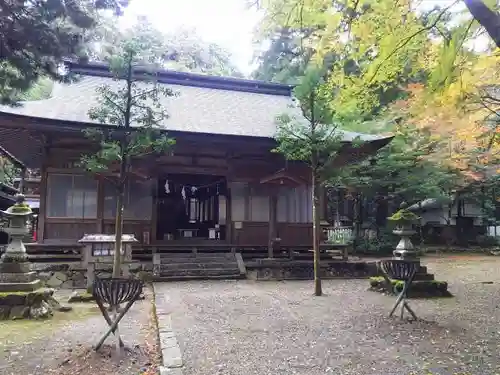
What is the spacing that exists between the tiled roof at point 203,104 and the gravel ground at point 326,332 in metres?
4.45

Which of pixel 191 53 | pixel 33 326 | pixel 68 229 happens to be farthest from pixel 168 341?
pixel 191 53

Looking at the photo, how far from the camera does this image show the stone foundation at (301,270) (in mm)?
10883

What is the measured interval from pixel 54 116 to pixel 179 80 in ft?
21.1

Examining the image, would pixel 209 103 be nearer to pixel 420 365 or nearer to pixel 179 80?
pixel 179 80

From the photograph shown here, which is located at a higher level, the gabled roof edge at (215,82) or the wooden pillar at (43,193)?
the gabled roof edge at (215,82)

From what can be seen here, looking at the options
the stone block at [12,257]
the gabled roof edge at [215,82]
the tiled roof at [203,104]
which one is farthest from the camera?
the gabled roof edge at [215,82]

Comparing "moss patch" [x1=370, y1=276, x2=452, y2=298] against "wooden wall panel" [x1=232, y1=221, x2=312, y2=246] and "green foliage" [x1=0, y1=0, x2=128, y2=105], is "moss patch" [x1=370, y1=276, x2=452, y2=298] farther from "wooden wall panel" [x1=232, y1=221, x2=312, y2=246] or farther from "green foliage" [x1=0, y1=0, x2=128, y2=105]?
"green foliage" [x1=0, y1=0, x2=128, y2=105]

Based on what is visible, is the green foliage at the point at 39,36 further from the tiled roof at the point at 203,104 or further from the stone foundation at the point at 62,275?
the stone foundation at the point at 62,275

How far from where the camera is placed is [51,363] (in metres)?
4.24

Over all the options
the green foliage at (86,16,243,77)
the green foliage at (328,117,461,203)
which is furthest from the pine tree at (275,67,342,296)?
the green foliage at (86,16,243,77)

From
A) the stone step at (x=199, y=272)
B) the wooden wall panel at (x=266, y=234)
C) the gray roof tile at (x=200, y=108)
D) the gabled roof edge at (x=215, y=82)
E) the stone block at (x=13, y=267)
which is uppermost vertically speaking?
the gabled roof edge at (x=215, y=82)

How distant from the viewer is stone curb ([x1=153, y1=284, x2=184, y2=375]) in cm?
396

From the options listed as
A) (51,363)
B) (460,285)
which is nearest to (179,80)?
(460,285)

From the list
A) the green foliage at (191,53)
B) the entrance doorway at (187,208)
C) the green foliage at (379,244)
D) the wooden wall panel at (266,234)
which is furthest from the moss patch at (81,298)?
the green foliage at (191,53)
